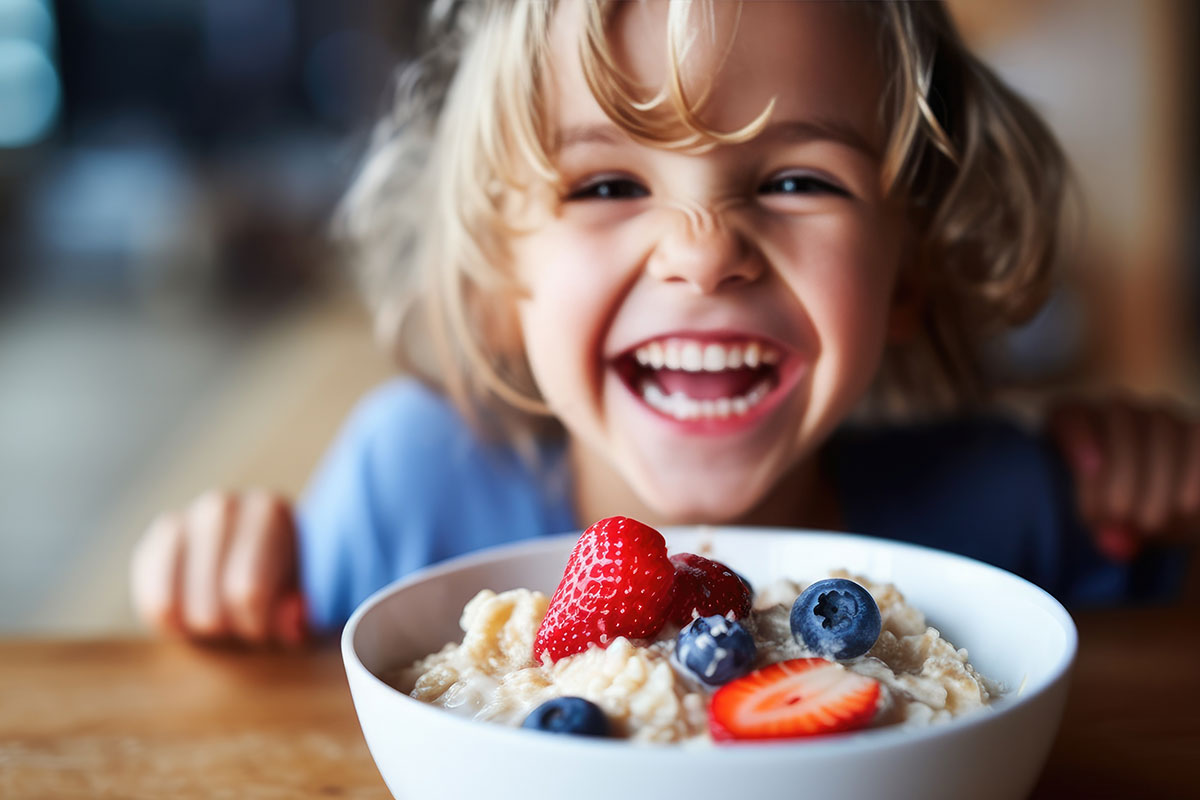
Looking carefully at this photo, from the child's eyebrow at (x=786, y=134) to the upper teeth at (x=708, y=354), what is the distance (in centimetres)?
17

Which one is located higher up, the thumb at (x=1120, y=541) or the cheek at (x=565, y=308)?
the cheek at (x=565, y=308)

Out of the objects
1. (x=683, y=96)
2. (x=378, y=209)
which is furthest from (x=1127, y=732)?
(x=378, y=209)

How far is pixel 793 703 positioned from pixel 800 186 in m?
0.49

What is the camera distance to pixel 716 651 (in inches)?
20.4

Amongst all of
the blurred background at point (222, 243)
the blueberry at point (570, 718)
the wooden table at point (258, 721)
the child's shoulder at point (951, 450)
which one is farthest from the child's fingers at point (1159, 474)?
the blueberry at point (570, 718)

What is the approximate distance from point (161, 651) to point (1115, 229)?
12.0 feet

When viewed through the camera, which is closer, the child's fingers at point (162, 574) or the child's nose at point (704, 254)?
the child's nose at point (704, 254)

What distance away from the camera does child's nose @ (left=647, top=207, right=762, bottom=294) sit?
2.61 ft

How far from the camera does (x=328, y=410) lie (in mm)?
3525

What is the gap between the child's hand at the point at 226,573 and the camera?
102 cm

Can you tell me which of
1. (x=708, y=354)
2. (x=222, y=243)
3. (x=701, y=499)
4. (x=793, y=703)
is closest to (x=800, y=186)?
(x=708, y=354)

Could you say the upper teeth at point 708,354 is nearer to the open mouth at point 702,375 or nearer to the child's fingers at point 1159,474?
the open mouth at point 702,375

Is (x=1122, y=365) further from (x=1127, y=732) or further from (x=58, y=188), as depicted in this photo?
(x=58, y=188)

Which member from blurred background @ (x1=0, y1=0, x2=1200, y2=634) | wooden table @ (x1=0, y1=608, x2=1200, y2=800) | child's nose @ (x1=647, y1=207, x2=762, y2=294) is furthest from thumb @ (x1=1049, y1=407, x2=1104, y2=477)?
child's nose @ (x1=647, y1=207, x2=762, y2=294)
